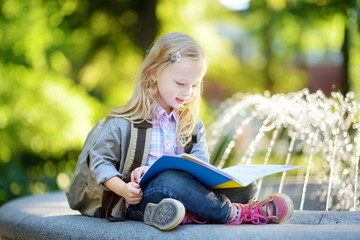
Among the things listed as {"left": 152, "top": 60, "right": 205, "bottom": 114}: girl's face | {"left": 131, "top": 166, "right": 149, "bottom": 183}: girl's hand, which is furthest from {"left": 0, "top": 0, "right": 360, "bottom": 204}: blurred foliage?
{"left": 131, "top": 166, "right": 149, "bottom": 183}: girl's hand

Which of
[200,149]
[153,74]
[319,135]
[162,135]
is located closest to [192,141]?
[200,149]

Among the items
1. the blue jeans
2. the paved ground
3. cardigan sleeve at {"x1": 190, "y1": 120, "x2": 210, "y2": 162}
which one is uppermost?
cardigan sleeve at {"x1": 190, "y1": 120, "x2": 210, "y2": 162}

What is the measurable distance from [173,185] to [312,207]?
202cm

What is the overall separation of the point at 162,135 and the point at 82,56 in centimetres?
717

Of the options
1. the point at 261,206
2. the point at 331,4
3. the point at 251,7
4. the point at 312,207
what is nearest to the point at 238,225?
the point at 261,206

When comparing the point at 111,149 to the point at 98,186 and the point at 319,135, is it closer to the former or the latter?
the point at 98,186

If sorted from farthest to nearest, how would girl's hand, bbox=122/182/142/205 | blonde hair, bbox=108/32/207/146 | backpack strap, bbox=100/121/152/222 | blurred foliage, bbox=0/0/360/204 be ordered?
blurred foliage, bbox=0/0/360/204, blonde hair, bbox=108/32/207/146, backpack strap, bbox=100/121/152/222, girl's hand, bbox=122/182/142/205

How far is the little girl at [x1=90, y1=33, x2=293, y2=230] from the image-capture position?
1816mm

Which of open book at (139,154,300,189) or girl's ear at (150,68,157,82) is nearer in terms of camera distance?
open book at (139,154,300,189)

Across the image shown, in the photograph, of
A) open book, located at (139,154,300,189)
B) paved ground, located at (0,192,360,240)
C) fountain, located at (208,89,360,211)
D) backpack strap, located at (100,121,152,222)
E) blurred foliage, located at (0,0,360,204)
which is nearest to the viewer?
paved ground, located at (0,192,360,240)

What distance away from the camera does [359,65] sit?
11.9m

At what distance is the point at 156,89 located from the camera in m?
2.26

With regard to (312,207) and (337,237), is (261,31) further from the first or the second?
(337,237)

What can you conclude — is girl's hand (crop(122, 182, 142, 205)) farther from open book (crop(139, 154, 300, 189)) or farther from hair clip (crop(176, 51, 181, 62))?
hair clip (crop(176, 51, 181, 62))
